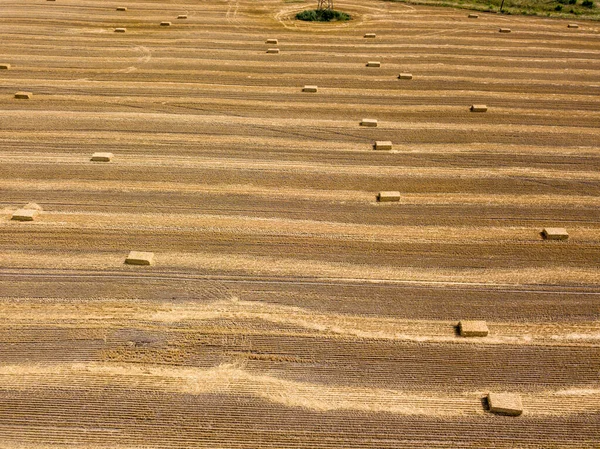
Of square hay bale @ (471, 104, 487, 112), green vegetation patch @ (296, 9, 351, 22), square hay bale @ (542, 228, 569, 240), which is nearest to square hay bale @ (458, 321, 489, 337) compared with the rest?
square hay bale @ (542, 228, 569, 240)

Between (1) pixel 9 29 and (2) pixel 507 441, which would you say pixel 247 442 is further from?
(1) pixel 9 29

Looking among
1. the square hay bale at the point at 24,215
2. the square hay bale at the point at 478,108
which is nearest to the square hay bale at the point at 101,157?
the square hay bale at the point at 24,215

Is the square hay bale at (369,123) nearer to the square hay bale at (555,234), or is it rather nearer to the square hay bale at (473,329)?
the square hay bale at (555,234)

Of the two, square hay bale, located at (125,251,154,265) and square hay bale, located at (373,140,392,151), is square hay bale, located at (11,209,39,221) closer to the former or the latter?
square hay bale, located at (125,251,154,265)

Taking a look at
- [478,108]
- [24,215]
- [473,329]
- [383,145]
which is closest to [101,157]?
[24,215]

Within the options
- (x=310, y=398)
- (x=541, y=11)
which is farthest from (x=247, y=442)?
(x=541, y=11)

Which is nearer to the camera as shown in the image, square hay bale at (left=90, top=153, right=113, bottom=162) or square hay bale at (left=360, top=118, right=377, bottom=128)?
square hay bale at (left=90, top=153, right=113, bottom=162)
